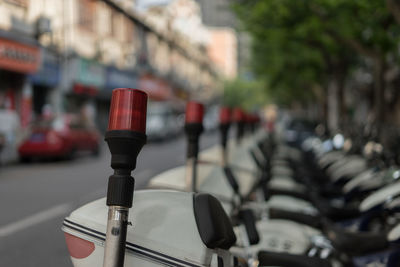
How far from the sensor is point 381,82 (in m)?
13.5

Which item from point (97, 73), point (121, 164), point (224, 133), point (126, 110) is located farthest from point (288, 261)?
point (224, 133)

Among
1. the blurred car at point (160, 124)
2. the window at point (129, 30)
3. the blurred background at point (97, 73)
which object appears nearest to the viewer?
the blurred background at point (97, 73)

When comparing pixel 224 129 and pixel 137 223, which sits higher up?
pixel 224 129

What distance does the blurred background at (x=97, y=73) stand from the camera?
2643 mm

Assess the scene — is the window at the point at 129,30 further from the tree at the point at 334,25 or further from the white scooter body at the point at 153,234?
the tree at the point at 334,25

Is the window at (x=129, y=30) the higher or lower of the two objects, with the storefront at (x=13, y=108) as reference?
higher

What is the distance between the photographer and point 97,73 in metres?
4.73

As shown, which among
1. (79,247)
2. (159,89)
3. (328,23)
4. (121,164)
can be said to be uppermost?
(328,23)

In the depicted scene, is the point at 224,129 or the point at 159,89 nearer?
the point at 224,129

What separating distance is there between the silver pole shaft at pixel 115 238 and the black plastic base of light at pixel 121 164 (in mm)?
33

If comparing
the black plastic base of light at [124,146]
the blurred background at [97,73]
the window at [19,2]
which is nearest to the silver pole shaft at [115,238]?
the black plastic base of light at [124,146]

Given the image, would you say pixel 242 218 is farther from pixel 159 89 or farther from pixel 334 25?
pixel 159 89

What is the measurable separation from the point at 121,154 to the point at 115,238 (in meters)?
0.28

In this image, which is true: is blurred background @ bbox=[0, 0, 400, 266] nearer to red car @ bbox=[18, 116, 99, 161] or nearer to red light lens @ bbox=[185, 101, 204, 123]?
red car @ bbox=[18, 116, 99, 161]
